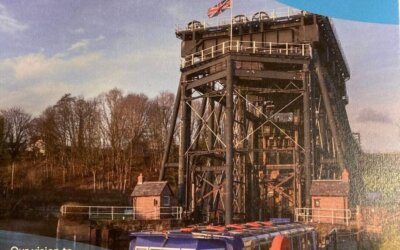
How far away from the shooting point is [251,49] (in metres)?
30.7

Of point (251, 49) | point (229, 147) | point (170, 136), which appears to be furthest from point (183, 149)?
point (251, 49)

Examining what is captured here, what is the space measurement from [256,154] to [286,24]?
29.9 ft

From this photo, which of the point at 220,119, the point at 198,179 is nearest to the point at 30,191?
the point at 198,179

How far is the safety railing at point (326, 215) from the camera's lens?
24641 mm

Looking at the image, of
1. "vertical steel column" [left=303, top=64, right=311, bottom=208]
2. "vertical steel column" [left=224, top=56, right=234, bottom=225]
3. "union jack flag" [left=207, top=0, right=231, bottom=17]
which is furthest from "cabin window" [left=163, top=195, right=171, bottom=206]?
"union jack flag" [left=207, top=0, right=231, bottom=17]

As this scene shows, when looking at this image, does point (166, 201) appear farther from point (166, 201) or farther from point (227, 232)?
point (227, 232)

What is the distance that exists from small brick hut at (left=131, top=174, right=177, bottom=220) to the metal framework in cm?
231

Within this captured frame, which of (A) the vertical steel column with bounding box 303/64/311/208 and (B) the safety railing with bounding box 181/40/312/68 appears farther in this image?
Answer: (B) the safety railing with bounding box 181/40/312/68

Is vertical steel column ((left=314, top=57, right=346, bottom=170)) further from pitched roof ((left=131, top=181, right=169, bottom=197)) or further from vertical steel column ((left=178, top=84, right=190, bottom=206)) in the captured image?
pitched roof ((left=131, top=181, right=169, bottom=197))

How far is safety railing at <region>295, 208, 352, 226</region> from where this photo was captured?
24.6 meters

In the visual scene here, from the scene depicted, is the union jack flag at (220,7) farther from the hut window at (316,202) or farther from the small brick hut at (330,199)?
the hut window at (316,202)

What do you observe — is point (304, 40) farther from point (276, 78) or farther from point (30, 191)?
point (30, 191)

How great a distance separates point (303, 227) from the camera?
16953 mm

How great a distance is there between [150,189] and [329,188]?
9.65 m
